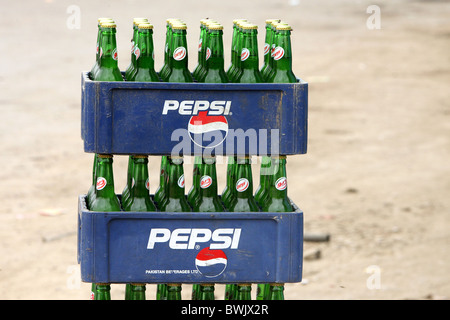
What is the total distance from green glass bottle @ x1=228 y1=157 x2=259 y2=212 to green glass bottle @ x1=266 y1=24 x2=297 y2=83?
0.49m

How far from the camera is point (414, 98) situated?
13.9m

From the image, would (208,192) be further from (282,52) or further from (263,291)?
(282,52)

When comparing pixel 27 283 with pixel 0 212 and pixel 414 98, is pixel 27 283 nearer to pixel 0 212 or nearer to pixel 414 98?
pixel 0 212

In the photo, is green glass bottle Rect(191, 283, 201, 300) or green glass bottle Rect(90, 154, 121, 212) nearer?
green glass bottle Rect(90, 154, 121, 212)

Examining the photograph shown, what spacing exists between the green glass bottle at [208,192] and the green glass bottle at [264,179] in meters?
0.26

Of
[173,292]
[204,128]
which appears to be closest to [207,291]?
Answer: [173,292]

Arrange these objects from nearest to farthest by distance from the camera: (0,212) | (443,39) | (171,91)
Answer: (171,91) < (0,212) < (443,39)

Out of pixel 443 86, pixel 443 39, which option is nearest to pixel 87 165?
pixel 443 86

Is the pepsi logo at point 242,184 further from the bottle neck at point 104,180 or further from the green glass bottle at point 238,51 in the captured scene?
the bottle neck at point 104,180

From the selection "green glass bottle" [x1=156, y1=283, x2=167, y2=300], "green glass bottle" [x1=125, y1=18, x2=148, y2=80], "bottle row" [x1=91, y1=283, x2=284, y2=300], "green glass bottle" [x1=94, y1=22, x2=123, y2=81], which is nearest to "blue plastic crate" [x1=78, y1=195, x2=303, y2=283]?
"bottle row" [x1=91, y1=283, x2=284, y2=300]

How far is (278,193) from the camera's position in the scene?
182 inches

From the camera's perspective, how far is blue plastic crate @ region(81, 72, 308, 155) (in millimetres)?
4324

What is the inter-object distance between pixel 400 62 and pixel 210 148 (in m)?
12.4

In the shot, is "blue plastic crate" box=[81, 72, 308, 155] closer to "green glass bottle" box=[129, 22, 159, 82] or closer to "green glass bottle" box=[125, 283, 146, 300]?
"green glass bottle" box=[129, 22, 159, 82]
